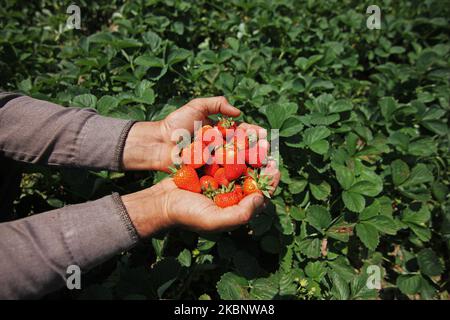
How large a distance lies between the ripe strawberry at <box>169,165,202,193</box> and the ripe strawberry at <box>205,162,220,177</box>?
0.12 m

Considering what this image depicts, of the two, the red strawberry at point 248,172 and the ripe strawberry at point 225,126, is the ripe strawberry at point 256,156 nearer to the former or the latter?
the red strawberry at point 248,172

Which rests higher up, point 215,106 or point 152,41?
point 152,41

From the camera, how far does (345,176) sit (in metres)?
2.00

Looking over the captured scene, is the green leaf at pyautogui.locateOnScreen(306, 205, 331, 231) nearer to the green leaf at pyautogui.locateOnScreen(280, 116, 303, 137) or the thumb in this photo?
the green leaf at pyautogui.locateOnScreen(280, 116, 303, 137)

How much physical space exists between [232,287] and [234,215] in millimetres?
550

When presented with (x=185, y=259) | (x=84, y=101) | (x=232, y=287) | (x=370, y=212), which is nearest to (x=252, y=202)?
(x=232, y=287)

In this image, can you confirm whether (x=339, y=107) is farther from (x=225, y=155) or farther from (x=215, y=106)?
(x=225, y=155)

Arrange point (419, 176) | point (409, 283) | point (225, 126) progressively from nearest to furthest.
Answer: point (225, 126), point (409, 283), point (419, 176)

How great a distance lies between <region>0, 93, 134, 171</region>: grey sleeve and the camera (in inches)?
64.3

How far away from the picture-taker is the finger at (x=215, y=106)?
1908 millimetres

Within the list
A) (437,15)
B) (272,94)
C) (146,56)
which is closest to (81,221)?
(146,56)

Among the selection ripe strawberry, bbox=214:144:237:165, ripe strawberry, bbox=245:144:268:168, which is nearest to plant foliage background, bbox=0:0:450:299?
ripe strawberry, bbox=245:144:268:168

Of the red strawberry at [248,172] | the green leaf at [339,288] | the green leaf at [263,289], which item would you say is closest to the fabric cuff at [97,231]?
the red strawberry at [248,172]

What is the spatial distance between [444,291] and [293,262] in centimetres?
122
